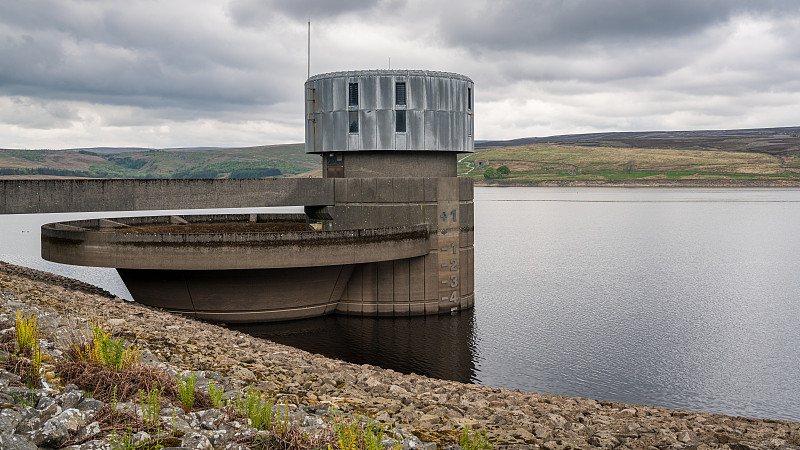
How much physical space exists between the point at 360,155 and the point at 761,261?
37.9 metres

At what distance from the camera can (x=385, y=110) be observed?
3619 cm

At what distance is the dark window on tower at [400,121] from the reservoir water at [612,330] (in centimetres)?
975

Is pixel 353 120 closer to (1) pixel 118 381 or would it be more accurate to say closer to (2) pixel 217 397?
(2) pixel 217 397

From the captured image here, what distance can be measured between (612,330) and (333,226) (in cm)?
1455

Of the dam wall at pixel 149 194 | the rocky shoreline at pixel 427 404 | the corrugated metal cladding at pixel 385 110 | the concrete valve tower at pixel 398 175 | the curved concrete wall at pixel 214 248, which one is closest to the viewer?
the rocky shoreline at pixel 427 404

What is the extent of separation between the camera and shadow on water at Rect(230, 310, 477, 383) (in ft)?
92.4

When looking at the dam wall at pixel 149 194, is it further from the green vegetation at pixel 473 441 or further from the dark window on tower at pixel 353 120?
the green vegetation at pixel 473 441

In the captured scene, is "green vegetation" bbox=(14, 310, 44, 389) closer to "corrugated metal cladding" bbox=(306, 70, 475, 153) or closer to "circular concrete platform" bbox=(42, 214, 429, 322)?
"circular concrete platform" bbox=(42, 214, 429, 322)

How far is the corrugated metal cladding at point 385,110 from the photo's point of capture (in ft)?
119

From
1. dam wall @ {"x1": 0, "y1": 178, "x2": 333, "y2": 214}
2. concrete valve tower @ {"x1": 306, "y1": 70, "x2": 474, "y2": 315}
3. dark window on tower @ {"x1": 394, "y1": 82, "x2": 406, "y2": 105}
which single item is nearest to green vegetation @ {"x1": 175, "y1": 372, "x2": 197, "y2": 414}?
dam wall @ {"x1": 0, "y1": 178, "x2": 333, "y2": 214}

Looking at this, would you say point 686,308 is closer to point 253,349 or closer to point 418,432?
point 253,349

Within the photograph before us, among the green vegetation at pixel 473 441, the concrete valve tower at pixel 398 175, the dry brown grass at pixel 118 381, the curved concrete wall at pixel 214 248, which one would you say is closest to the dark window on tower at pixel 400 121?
the concrete valve tower at pixel 398 175

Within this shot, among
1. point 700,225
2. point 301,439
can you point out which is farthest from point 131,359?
point 700,225

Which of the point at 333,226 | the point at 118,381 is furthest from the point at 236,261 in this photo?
the point at 118,381
